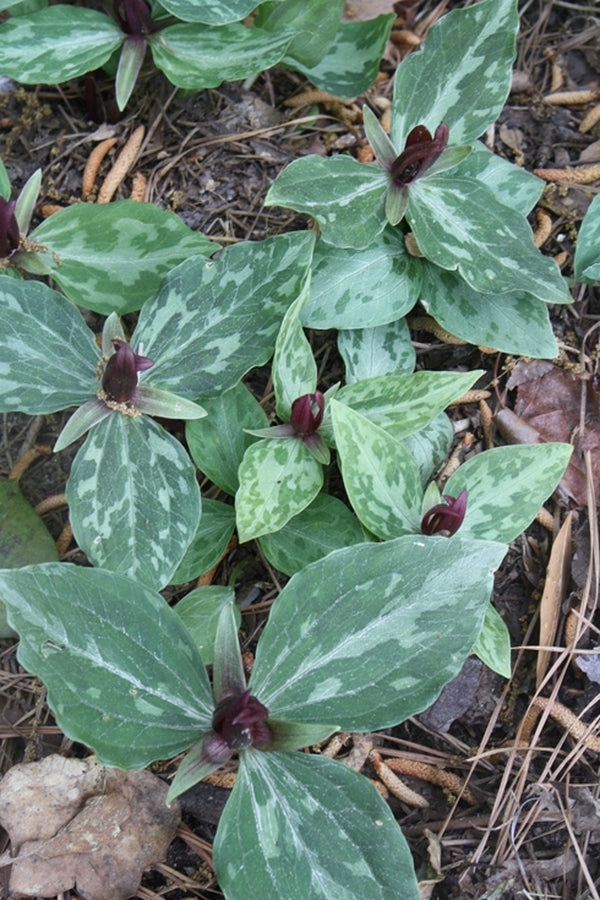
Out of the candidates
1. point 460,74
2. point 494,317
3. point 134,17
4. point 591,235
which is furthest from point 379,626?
point 134,17

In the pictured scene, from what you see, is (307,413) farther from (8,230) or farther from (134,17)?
(134,17)

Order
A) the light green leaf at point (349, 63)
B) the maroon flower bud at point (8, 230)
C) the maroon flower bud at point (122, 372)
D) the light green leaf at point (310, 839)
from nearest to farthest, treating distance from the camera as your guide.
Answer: the light green leaf at point (310, 839)
the maroon flower bud at point (122, 372)
the maroon flower bud at point (8, 230)
the light green leaf at point (349, 63)

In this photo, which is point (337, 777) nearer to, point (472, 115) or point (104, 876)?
point (104, 876)

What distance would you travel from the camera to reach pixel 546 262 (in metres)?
1.63

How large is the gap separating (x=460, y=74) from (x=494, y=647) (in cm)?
118

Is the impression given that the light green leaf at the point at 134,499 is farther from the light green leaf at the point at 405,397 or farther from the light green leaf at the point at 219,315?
the light green leaf at the point at 405,397

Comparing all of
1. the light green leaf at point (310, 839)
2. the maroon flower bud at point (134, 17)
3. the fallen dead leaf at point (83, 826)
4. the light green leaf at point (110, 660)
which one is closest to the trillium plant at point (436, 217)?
the maroon flower bud at point (134, 17)

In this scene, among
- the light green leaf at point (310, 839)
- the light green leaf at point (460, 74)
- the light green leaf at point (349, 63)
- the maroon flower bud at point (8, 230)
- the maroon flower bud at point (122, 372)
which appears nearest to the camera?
the light green leaf at point (310, 839)

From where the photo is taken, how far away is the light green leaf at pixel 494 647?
4.95 feet

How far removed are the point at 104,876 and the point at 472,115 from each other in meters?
1.67


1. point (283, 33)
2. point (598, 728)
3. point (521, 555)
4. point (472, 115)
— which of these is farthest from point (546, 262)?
point (598, 728)

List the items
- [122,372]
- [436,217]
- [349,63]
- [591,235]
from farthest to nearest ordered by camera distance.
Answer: [349,63], [591,235], [436,217], [122,372]

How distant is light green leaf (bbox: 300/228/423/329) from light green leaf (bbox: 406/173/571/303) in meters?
0.10

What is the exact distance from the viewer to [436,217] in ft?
5.50
